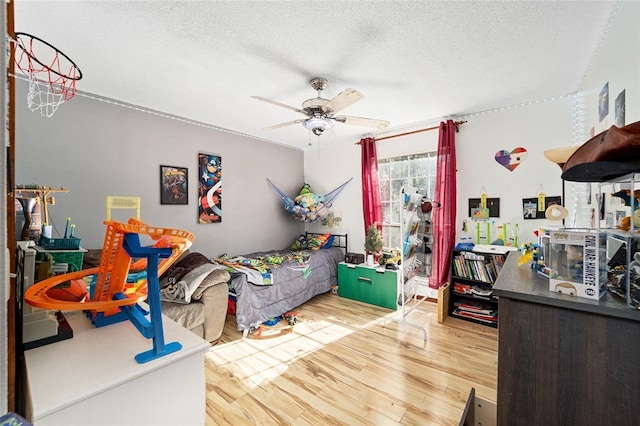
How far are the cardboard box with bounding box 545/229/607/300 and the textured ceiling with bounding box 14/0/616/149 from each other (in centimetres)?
141

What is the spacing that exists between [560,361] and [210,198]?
3611 millimetres

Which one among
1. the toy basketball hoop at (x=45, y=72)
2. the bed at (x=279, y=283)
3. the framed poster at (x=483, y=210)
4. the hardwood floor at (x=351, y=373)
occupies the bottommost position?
the hardwood floor at (x=351, y=373)

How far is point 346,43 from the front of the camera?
179 cm

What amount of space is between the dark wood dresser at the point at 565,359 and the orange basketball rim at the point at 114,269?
1123 millimetres

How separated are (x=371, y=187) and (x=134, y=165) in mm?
3083

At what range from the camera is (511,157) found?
301 centimetres

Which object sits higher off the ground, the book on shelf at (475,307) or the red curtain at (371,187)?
the red curtain at (371,187)

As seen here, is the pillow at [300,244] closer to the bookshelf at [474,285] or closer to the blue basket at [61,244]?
the bookshelf at [474,285]

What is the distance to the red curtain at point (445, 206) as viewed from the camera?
129 inches

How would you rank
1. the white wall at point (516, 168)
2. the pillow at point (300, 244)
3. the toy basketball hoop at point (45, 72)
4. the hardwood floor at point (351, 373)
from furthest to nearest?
1. the pillow at point (300, 244)
2. the white wall at point (516, 168)
3. the toy basketball hoop at point (45, 72)
4. the hardwood floor at point (351, 373)

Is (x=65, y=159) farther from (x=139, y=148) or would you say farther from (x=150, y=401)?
(x=150, y=401)

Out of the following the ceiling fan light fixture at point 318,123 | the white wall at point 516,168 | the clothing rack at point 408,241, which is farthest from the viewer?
the white wall at point 516,168

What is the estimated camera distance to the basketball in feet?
3.11

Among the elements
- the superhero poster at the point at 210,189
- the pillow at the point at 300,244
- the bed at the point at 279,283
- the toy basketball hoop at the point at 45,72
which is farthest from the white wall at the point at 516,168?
the toy basketball hoop at the point at 45,72
